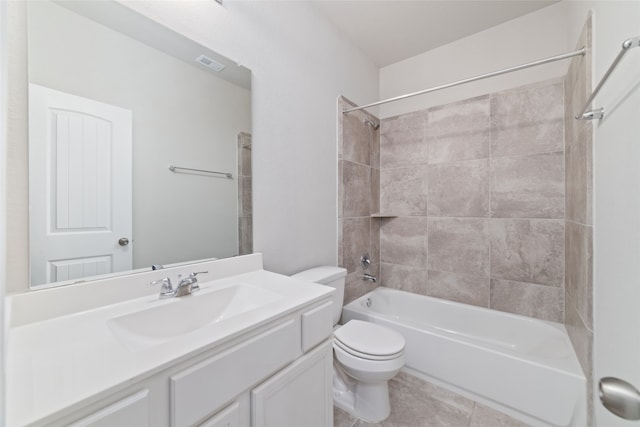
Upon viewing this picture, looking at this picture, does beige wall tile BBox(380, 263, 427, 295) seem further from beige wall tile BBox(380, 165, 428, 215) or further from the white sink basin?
the white sink basin

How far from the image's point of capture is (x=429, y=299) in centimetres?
218

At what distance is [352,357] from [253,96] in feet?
5.02

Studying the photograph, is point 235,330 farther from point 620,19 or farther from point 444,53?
point 444,53

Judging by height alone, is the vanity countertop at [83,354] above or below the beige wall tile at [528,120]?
below

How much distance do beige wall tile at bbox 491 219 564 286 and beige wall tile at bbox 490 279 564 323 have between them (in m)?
0.05

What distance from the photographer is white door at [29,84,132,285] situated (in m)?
0.79

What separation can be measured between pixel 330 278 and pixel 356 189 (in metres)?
0.91

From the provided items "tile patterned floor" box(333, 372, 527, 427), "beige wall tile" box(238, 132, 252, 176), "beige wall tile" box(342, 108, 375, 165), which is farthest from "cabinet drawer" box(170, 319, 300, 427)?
"beige wall tile" box(342, 108, 375, 165)

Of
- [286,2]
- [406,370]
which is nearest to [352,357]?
[406,370]

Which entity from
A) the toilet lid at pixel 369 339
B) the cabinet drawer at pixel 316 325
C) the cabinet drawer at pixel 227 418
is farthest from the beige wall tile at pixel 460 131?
the cabinet drawer at pixel 227 418

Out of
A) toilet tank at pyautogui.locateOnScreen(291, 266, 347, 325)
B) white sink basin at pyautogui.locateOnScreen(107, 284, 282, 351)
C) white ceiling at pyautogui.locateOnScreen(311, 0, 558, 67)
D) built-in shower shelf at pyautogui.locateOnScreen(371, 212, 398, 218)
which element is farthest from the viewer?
built-in shower shelf at pyautogui.locateOnScreen(371, 212, 398, 218)

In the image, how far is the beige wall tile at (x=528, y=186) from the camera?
1.74m

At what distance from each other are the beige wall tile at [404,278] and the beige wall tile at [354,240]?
348mm

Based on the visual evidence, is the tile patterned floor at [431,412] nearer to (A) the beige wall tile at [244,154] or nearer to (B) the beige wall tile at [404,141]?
(A) the beige wall tile at [244,154]
